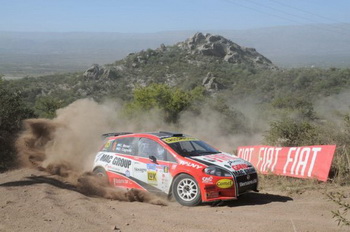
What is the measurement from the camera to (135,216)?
7176 mm

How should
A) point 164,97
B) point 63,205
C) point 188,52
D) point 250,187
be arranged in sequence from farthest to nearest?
point 188,52 → point 164,97 → point 250,187 → point 63,205

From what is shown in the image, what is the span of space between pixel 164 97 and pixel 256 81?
3481 cm

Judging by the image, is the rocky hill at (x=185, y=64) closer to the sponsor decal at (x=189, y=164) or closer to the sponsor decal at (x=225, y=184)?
the sponsor decal at (x=189, y=164)

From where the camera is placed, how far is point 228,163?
8414mm

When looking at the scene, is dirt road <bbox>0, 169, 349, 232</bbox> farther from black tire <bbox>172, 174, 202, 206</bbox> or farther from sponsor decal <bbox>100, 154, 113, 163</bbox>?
sponsor decal <bbox>100, 154, 113, 163</bbox>

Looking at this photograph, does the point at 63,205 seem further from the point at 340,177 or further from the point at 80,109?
the point at 80,109

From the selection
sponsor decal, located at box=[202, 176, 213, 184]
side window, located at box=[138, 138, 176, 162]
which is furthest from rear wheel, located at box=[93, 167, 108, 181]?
sponsor decal, located at box=[202, 176, 213, 184]

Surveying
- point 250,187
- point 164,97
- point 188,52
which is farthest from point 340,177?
point 188,52

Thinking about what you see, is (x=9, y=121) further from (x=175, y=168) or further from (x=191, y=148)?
(x=175, y=168)

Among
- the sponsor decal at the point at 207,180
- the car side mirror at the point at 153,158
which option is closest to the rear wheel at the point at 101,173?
the car side mirror at the point at 153,158

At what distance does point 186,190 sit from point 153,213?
1.14 metres

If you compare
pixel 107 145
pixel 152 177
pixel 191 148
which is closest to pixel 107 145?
pixel 107 145

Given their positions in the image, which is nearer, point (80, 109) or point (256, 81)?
point (80, 109)

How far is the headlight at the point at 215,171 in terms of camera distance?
8.05 meters
